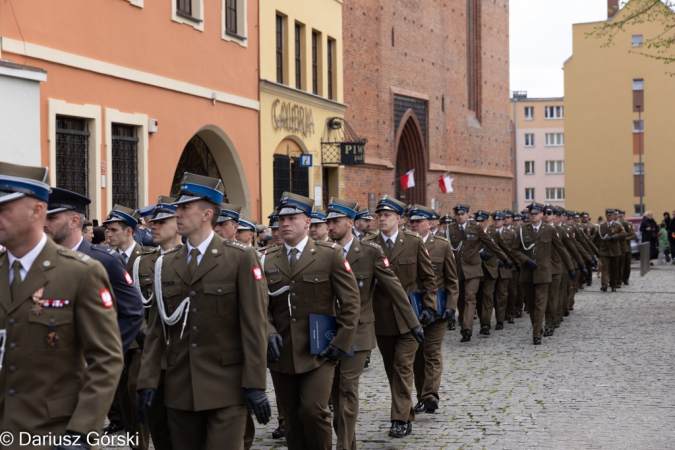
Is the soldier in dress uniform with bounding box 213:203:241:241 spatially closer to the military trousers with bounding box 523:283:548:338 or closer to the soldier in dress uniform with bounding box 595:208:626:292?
the military trousers with bounding box 523:283:548:338

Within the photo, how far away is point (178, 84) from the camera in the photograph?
19531 mm

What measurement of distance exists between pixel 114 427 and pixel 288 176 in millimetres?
16377

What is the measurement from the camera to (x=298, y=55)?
26.4 metres

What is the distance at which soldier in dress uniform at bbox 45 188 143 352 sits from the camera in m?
5.95

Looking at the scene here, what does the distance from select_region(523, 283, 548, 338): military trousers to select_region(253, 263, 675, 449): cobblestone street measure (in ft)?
0.99

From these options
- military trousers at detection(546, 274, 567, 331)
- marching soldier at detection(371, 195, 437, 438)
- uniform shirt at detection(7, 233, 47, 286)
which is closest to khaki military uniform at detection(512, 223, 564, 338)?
military trousers at detection(546, 274, 567, 331)

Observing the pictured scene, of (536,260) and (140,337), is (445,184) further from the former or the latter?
(140,337)

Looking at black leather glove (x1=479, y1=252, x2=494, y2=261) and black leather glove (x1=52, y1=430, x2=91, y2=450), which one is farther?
black leather glove (x1=479, y1=252, x2=494, y2=261)

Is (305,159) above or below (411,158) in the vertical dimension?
below

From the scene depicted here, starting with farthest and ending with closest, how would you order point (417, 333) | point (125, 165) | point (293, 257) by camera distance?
point (125, 165), point (417, 333), point (293, 257)

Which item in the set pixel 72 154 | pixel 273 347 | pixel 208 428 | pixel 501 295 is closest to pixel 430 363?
pixel 273 347

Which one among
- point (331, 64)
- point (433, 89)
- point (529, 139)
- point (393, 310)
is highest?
point (529, 139)

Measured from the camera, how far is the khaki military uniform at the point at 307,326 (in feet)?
23.0

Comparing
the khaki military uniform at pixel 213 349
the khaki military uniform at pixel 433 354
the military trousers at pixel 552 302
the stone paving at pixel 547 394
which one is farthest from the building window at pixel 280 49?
the khaki military uniform at pixel 213 349
